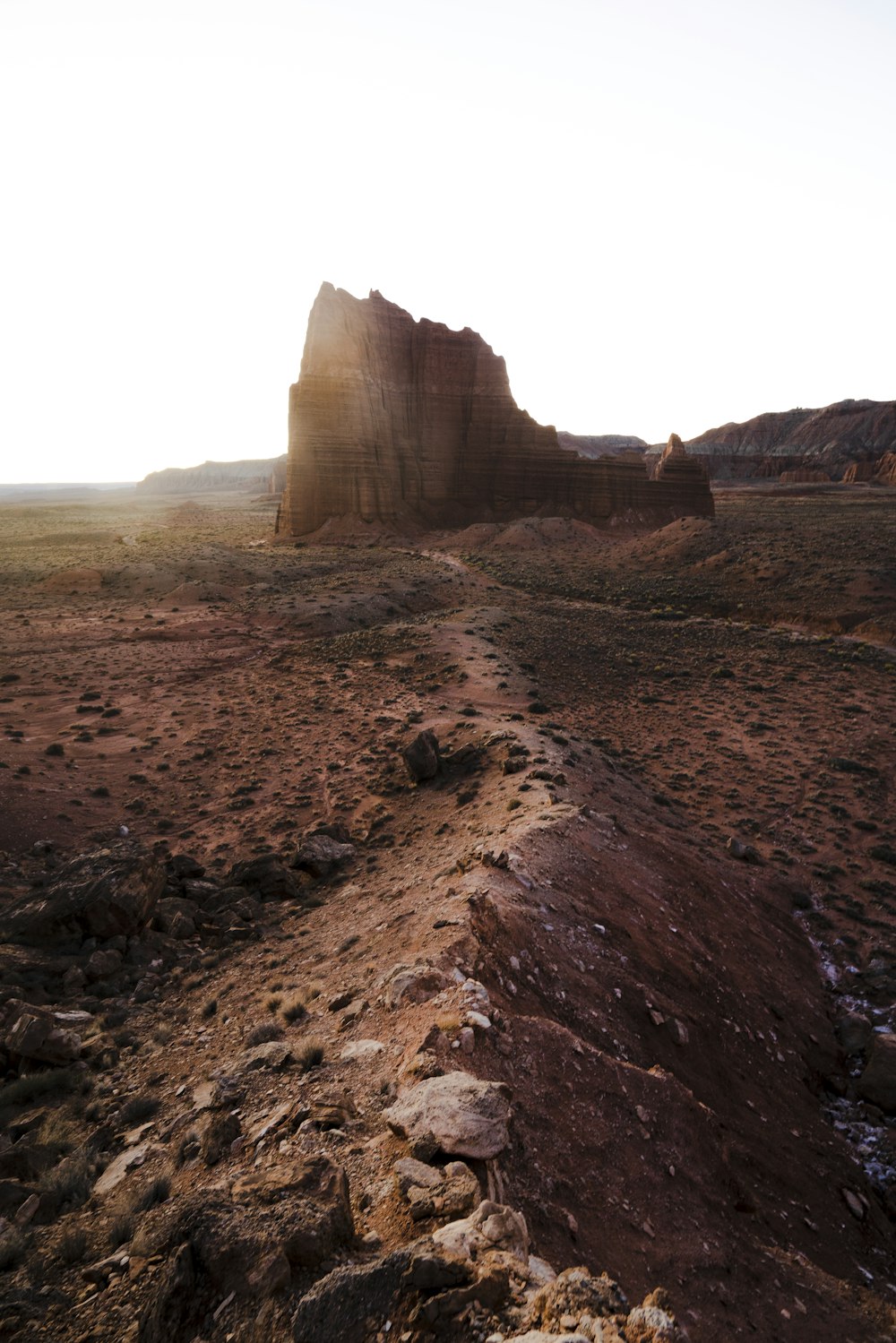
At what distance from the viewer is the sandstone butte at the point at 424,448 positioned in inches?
2422

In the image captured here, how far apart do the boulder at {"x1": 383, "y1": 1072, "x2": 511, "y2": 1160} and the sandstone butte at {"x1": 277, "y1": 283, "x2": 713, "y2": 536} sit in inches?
2368

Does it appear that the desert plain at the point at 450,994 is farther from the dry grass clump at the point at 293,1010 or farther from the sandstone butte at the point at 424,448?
the sandstone butte at the point at 424,448

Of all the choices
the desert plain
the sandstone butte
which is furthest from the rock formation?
the desert plain

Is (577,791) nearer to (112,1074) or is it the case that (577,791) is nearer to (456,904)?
(456,904)

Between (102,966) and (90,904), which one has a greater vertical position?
(90,904)

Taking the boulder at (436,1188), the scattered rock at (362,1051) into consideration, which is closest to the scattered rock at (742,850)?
the scattered rock at (362,1051)

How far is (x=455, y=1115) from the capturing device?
5828 millimetres

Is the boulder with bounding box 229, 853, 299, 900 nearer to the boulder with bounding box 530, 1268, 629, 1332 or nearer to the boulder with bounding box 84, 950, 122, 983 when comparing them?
the boulder with bounding box 84, 950, 122, 983

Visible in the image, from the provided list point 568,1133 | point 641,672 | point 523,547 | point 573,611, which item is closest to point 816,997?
point 568,1133

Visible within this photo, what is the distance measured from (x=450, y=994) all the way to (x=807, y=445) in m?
171

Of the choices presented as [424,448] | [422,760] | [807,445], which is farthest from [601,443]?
[422,760]

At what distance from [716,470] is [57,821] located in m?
159

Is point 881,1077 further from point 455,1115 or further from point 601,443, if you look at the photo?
point 601,443

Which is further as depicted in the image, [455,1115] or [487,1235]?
[455,1115]
